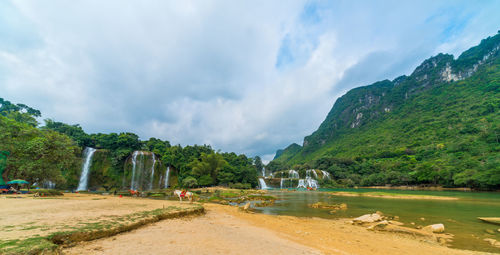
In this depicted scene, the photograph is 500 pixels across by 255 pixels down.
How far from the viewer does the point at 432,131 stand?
83812mm

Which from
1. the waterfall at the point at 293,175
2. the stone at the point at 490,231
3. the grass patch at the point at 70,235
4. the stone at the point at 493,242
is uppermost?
the grass patch at the point at 70,235

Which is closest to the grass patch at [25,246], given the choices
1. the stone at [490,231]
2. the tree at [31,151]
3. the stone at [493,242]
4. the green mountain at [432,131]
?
the stone at [493,242]

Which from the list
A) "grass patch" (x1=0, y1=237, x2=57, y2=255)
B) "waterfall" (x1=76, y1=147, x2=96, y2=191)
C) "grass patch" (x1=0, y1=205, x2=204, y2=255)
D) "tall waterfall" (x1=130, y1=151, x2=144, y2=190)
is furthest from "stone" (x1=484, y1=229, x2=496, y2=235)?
"waterfall" (x1=76, y1=147, x2=96, y2=191)

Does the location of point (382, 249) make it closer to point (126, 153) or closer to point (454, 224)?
point (454, 224)

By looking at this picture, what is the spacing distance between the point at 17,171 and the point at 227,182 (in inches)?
1482

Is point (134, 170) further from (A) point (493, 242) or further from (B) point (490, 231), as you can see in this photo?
(B) point (490, 231)

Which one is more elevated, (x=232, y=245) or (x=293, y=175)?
(x=232, y=245)

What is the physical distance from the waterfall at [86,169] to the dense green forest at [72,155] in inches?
35.1

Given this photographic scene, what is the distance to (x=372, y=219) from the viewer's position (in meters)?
11.2

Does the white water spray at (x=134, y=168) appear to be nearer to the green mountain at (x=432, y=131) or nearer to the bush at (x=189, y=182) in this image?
the bush at (x=189, y=182)

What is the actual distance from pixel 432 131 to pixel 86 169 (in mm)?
127129

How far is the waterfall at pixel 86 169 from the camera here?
37.0 meters

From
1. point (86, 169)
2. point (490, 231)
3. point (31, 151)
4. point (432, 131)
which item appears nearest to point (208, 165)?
point (86, 169)

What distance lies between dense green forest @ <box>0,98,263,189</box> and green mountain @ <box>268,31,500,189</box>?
46849 mm
